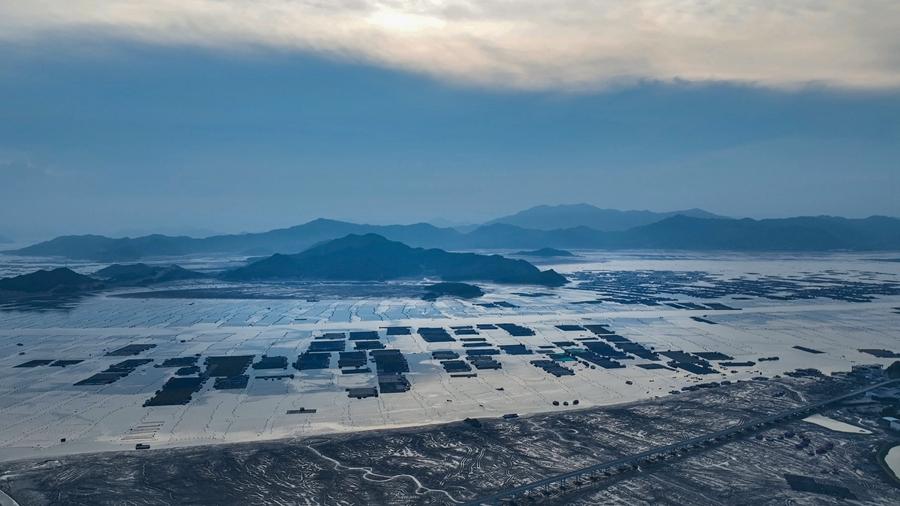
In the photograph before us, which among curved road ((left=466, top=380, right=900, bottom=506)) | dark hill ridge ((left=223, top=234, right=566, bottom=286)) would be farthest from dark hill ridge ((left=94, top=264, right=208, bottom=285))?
curved road ((left=466, top=380, right=900, bottom=506))

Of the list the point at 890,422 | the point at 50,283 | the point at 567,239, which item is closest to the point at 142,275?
the point at 50,283

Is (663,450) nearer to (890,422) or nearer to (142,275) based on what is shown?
(890,422)

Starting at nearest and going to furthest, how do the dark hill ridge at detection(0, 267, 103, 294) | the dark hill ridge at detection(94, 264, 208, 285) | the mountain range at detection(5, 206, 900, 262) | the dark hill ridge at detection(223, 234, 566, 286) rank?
the dark hill ridge at detection(0, 267, 103, 294)
the dark hill ridge at detection(94, 264, 208, 285)
the dark hill ridge at detection(223, 234, 566, 286)
the mountain range at detection(5, 206, 900, 262)

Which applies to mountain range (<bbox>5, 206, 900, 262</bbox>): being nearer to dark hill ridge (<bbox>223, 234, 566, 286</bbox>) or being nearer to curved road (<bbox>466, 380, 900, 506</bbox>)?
dark hill ridge (<bbox>223, 234, 566, 286</bbox>)

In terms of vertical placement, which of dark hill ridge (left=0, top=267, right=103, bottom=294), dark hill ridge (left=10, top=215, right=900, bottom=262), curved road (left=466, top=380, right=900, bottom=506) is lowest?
curved road (left=466, top=380, right=900, bottom=506)

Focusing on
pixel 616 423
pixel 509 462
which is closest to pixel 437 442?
pixel 509 462

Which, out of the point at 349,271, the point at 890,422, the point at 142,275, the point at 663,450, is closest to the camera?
the point at 663,450

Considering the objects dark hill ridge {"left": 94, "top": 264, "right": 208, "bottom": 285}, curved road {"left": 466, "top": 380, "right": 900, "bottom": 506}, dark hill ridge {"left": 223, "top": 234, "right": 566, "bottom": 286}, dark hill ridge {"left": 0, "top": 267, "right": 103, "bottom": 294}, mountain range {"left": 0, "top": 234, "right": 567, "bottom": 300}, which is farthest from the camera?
dark hill ridge {"left": 223, "top": 234, "right": 566, "bottom": 286}

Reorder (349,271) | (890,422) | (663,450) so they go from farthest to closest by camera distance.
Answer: (349,271) < (890,422) < (663,450)
